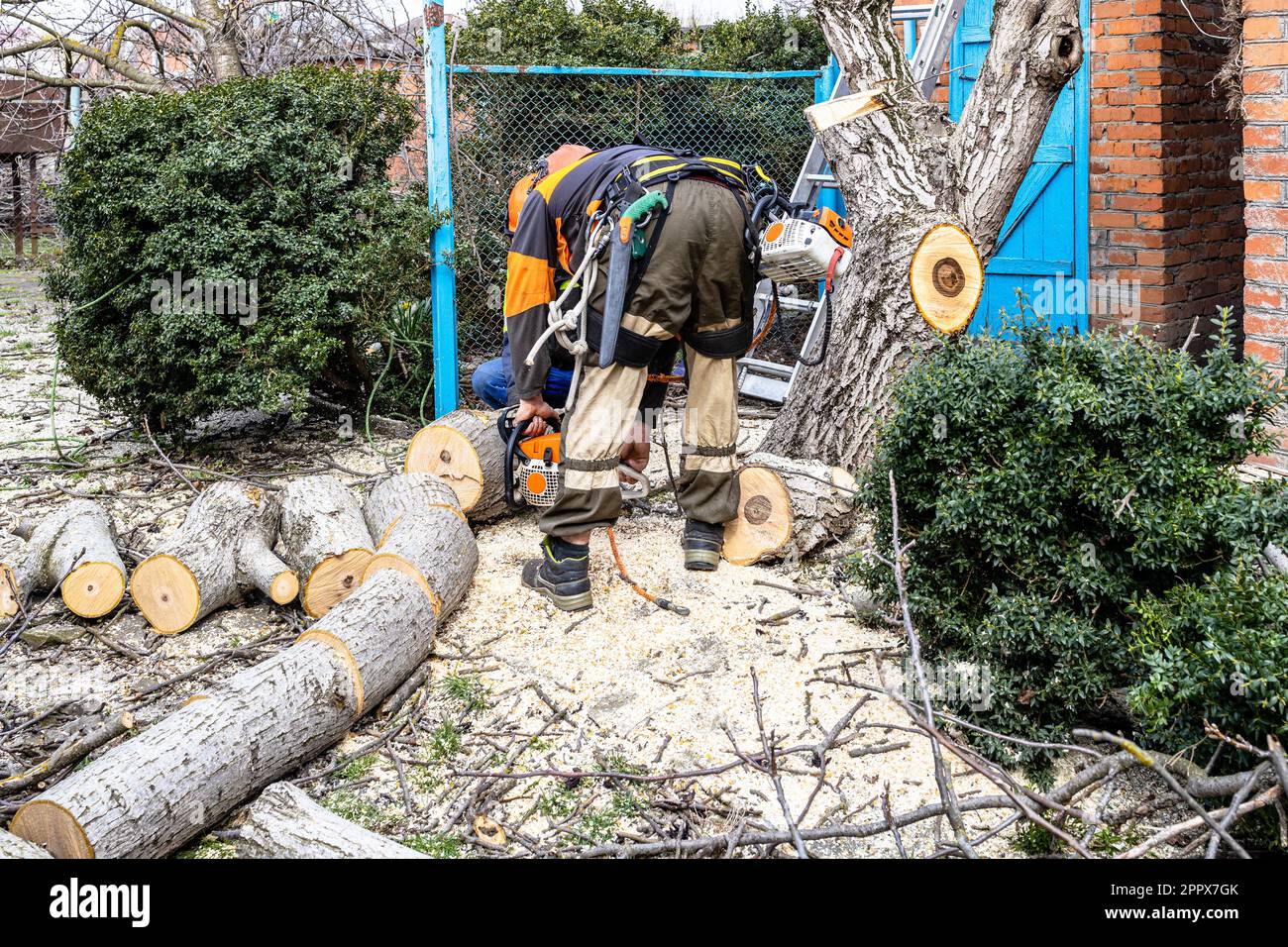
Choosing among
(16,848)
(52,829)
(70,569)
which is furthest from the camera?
(70,569)

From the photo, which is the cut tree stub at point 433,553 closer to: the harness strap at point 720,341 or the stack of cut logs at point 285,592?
the stack of cut logs at point 285,592

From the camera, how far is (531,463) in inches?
185

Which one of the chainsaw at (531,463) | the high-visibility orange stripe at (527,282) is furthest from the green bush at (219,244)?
the high-visibility orange stripe at (527,282)

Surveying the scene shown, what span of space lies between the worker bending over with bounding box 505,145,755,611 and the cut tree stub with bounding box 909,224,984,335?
65cm

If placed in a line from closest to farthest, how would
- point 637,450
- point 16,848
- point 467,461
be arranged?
point 16,848
point 637,450
point 467,461

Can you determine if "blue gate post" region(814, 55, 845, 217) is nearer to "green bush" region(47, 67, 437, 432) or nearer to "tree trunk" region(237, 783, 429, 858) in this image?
"green bush" region(47, 67, 437, 432)

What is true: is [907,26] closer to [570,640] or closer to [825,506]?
[825,506]

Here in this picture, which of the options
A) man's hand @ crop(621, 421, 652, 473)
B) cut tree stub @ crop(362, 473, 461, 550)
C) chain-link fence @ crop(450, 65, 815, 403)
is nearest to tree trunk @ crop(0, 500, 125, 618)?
cut tree stub @ crop(362, 473, 461, 550)

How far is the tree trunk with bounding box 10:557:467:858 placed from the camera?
9.39 ft

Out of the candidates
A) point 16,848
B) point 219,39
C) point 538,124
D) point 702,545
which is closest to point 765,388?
point 538,124

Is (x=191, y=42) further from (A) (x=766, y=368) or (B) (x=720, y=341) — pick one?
(B) (x=720, y=341)

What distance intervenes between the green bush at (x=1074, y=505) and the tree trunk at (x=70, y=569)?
120 inches

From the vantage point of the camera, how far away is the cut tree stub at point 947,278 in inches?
171

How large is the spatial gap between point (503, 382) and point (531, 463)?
0.60 m
